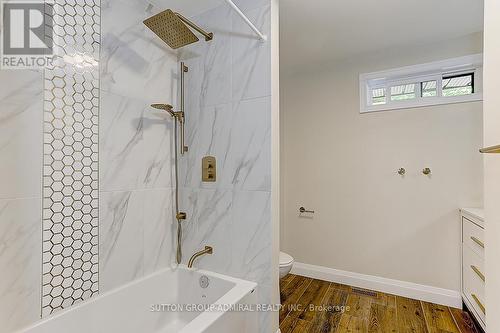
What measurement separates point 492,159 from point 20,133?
2124mm

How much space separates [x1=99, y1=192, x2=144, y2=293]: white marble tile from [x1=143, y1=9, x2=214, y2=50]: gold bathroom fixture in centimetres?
107

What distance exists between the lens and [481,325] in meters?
1.83

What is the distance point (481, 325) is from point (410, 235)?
0.81m

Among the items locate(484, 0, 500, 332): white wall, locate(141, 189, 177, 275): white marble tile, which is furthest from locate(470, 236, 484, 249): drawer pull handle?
locate(141, 189, 177, 275): white marble tile

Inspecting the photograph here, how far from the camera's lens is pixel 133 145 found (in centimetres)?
172

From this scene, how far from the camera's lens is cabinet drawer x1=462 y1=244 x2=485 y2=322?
1819mm

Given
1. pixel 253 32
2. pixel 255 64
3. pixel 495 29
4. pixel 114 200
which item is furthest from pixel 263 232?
pixel 495 29

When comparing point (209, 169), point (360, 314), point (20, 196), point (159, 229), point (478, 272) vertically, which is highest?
point (209, 169)

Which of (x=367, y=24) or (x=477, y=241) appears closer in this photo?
(x=477, y=241)

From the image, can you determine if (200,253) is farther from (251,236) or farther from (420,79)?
(420,79)

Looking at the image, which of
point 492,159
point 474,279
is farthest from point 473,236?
point 492,159

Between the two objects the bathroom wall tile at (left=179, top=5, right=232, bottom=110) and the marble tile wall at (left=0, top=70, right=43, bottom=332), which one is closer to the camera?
the marble tile wall at (left=0, top=70, right=43, bottom=332)

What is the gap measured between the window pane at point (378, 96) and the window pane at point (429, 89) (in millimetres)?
366

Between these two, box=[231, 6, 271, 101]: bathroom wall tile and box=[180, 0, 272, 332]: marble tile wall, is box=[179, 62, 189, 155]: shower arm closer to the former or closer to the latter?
box=[180, 0, 272, 332]: marble tile wall
